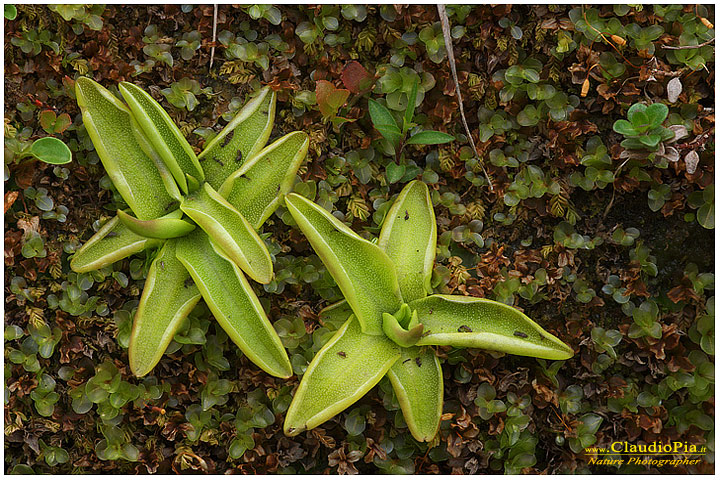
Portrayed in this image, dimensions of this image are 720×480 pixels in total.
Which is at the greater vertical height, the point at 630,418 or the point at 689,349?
the point at 689,349

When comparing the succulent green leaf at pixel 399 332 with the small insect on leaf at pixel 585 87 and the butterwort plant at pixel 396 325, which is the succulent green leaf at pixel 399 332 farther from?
the small insect on leaf at pixel 585 87

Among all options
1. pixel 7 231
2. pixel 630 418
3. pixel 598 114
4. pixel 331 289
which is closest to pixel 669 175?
pixel 598 114

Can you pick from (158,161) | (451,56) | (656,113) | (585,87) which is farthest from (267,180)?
(656,113)

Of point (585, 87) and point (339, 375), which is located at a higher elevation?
point (585, 87)

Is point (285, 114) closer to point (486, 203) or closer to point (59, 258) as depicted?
point (486, 203)

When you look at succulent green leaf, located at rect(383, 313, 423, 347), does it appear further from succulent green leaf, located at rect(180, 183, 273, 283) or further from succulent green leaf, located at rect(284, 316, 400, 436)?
succulent green leaf, located at rect(180, 183, 273, 283)

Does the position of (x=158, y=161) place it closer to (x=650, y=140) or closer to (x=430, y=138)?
(x=430, y=138)

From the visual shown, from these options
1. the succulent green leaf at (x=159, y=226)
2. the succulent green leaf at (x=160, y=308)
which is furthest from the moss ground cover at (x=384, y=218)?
the succulent green leaf at (x=159, y=226)
